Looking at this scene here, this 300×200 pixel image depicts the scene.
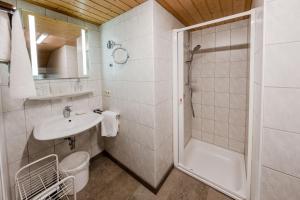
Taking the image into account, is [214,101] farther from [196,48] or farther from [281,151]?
[281,151]

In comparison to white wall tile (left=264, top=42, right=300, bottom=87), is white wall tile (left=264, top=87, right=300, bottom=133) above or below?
below

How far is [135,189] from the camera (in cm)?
165

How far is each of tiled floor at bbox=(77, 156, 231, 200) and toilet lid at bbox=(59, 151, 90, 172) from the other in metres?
0.30

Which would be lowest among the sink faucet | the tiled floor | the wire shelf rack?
the tiled floor

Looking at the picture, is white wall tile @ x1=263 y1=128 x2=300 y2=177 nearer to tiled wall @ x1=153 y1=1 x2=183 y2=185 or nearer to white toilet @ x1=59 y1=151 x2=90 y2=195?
tiled wall @ x1=153 y1=1 x2=183 y2=185

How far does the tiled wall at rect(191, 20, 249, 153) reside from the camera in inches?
81.8

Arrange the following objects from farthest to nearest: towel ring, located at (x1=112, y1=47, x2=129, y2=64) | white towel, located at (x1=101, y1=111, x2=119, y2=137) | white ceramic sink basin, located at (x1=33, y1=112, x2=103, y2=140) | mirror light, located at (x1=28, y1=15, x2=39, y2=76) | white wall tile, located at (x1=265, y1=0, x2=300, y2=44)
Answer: white towel, located at (x1=101, y1=111, x2=119, y2=137)
towel ring, located at (x1=112, y1=47, x2=129, y2=64)
mirror light, located at (x1=28, y1=15, x2=39, y2=76)
white ceramic sink basin, located at (x1=33, y1=112, x2=103, y2=140)
white wall tile, located at (x1=265, y1=0, x2=300, y2=44)

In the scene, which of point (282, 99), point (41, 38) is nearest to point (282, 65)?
point (282, 99)

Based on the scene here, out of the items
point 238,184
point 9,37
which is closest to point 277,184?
point 238,184

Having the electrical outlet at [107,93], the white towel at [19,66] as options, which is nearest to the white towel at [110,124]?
the electrical outlet at [107,93]

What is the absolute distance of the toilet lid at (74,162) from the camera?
5.20 ft

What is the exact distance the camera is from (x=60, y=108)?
170 centimetres

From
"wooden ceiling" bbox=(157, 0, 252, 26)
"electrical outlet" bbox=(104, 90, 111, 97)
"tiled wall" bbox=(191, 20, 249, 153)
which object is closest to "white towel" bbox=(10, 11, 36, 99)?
"electrical outlet" bbox=(104, 90, 111, 97)

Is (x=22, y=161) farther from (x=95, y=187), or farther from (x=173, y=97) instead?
(x=173, y=97)
